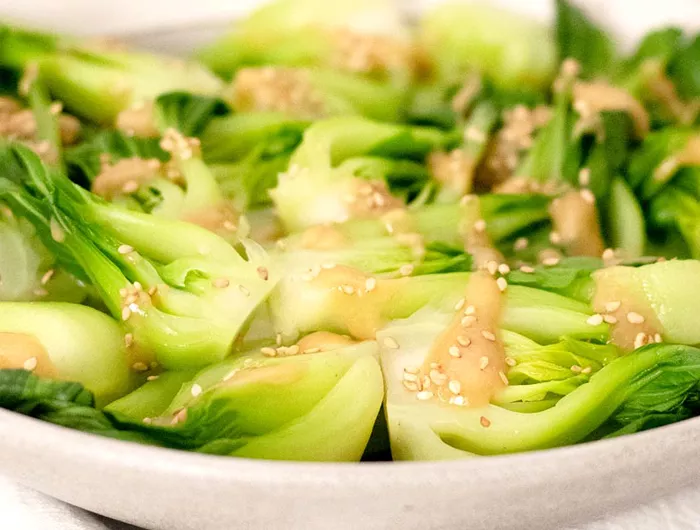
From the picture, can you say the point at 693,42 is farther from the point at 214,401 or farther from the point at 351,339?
the point at 214,401

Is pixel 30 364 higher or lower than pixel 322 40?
lower

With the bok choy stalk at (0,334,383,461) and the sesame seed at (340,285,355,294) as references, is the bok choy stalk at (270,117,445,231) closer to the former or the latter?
the sesame seed at (340,285,355,294)

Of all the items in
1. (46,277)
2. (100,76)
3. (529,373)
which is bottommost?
(529,373)

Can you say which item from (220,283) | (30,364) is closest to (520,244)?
(220,283)

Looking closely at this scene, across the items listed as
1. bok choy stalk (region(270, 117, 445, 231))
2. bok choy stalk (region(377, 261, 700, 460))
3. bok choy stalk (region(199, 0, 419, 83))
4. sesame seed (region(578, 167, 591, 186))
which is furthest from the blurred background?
bok choy stalk (region(377, 261, 700, 460))

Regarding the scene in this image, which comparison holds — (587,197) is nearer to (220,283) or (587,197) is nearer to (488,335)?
(488,335)

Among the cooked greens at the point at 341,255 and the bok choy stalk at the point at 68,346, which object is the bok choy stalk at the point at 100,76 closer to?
the cooked greens at the point at 341,255
